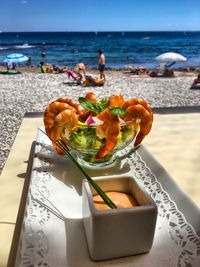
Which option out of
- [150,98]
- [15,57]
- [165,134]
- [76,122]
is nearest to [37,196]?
[76,122]

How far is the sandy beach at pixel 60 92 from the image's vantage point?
4768 millimetres

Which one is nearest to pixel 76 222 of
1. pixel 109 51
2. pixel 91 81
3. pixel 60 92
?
pixel 60 92

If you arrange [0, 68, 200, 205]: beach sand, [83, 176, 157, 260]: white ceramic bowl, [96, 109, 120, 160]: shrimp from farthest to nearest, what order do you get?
[0, 68, 200, 205]: beach sand, [96, 109, 120, 160]: shrimp, [83, 176, 157, 260]: white ceramic bowl

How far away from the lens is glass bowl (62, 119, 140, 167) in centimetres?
81

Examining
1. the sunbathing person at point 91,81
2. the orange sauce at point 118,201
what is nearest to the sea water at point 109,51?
the sunbathing person at point 91,81

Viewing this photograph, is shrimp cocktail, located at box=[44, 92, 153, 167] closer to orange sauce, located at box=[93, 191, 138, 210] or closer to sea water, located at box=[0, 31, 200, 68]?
orange sauce, located at box=[93, 191, 138, 210]

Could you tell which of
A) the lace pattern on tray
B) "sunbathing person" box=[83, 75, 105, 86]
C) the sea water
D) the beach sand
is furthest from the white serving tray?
the sea water

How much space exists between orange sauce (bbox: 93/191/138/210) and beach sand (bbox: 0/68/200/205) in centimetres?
286

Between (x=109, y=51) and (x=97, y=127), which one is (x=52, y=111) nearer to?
(x=97, y=127)

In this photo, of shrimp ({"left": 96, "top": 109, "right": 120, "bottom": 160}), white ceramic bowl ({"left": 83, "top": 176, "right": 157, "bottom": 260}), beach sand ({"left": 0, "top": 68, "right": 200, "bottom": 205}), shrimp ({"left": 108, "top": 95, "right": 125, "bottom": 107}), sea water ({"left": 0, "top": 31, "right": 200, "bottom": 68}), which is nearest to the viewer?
white ceramic bowl ({"left": 83, "top": 176, "right": 157, "bottom": 260})

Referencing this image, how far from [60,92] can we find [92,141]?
19.7 feet

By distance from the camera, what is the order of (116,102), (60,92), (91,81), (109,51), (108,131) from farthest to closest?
1. (109,51)
2. (91,81)
3. (60,92)
4. (116,102)
5. (108,131)

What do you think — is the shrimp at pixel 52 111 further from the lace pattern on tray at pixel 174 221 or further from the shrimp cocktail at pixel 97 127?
the lace pattern on tray at pixel 174 221

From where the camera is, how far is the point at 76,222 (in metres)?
0.59
